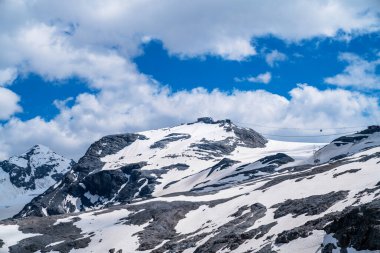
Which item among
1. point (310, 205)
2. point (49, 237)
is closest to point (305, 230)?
point (310, 205)

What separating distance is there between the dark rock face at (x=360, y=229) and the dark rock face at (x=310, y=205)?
18.9m

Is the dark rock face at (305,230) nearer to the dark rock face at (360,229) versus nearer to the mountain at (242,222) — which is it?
the mountain at (242,222)

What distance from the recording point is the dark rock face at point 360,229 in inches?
1731

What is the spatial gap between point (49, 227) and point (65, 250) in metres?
18.9

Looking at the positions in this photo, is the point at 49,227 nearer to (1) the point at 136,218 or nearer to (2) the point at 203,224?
(1) the point at 136,218

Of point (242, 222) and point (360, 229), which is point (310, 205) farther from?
point (360, 229)

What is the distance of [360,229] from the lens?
46.2 m

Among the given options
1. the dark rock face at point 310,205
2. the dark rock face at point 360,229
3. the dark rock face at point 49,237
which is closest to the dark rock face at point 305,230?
the dark rock face at point 360,229

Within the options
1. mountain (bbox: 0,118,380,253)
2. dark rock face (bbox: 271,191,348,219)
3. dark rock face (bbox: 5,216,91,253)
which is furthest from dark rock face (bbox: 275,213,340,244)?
dark rock face (bbox: 5,216,91,253)

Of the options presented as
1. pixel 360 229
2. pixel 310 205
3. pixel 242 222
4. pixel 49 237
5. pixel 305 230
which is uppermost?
pixel 49 237

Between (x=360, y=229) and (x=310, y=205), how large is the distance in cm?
2852

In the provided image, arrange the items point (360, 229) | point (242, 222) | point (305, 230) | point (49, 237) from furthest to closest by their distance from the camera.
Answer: point (49, 237), point (242, 222), point (305, 230), point (360, 229)

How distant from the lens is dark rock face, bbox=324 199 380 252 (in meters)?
44.0

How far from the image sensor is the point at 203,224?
96.7m
